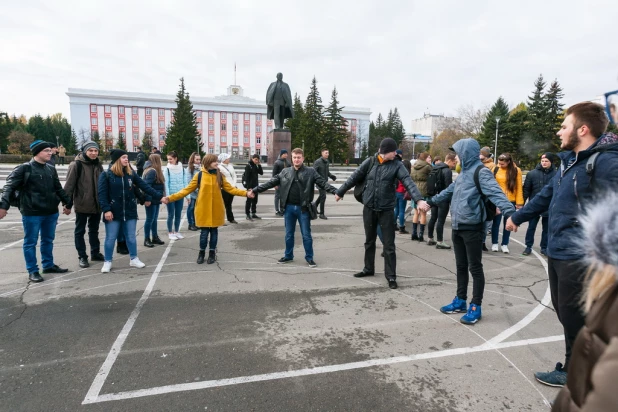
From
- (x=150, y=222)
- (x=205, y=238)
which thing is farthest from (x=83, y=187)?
(x=205, y=238)

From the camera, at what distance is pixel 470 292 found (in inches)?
211

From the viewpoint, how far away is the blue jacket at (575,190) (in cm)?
261

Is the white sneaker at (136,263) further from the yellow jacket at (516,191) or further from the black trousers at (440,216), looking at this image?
the yellow jacket at (516,191)

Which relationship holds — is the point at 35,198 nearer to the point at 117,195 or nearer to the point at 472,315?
the point at 117,195

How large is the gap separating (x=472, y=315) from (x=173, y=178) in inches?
290

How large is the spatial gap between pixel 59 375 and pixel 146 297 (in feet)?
6.12

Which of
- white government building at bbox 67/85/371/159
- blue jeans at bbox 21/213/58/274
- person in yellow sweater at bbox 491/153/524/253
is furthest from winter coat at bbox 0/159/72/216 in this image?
white government building at bbox 67/85/371/159

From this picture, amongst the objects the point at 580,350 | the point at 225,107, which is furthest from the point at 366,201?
the point at 225,107

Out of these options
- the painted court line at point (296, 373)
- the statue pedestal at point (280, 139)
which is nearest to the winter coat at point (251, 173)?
the painted court line at point (296, 373)

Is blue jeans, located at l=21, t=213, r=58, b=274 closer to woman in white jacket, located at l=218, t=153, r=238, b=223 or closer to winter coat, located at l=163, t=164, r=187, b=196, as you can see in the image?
winter coat, located at l=163, t=164, r=187, b=196

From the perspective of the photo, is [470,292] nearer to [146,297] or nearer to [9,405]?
[146,297]

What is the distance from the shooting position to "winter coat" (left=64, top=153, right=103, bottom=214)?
6.51 metres

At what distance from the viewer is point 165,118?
348 ft

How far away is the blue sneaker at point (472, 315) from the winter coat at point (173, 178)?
7165 mm
